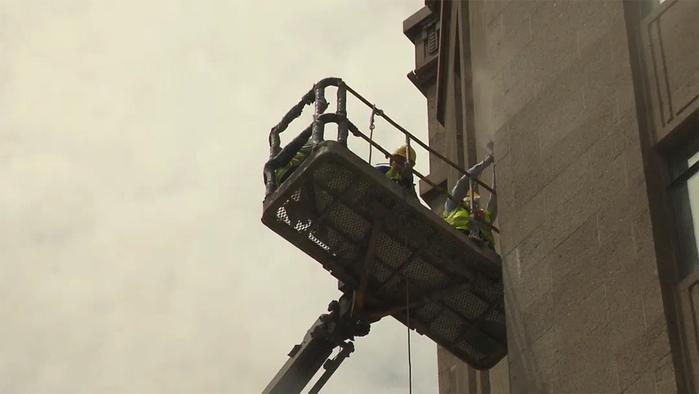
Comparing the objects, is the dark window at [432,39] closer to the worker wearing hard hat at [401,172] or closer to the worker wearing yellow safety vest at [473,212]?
the worker wearing yellow safety vest at [473,212]

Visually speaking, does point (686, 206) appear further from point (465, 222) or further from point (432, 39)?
point (432, 39)

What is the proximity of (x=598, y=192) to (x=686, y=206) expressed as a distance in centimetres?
111

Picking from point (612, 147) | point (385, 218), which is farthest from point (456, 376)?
point (612, 147)

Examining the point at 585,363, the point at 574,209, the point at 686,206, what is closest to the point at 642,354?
the point at 585,363

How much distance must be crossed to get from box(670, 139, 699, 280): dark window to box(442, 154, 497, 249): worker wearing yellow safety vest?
344cm

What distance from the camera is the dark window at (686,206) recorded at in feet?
57.1

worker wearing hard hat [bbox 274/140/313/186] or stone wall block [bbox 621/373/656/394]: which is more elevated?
worker wearing hard hat [bbox 274/140/313/186]

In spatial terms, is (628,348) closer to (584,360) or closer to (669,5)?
(584,360)

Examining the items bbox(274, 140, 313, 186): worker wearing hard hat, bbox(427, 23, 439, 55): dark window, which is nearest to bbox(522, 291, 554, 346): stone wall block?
bbox(274, 140, 313, 186): worker wearing hard hat

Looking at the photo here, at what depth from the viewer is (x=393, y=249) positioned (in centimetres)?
2088

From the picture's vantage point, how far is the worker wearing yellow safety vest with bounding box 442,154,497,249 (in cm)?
2092

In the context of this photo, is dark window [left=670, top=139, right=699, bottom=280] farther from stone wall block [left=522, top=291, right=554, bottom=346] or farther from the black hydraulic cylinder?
the black hydraulic cylinder

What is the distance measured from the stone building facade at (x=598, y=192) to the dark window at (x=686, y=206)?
15 mm

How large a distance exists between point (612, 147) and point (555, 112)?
56.4 inches
